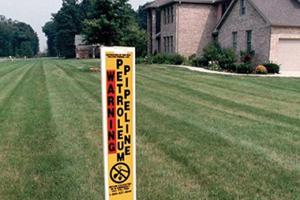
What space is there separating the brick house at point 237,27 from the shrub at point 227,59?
4.92ft

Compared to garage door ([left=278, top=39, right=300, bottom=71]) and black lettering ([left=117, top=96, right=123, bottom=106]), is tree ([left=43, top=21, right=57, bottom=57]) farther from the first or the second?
black lettering ([left=117, top=96, right=123, bottom=106])

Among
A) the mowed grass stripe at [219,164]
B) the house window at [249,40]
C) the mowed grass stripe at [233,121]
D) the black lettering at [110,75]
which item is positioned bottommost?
the mowed grass stripe at [219,164]

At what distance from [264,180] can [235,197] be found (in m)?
0.71

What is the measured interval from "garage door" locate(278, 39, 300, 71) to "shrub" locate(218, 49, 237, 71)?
3027 mm

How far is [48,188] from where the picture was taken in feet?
13.9

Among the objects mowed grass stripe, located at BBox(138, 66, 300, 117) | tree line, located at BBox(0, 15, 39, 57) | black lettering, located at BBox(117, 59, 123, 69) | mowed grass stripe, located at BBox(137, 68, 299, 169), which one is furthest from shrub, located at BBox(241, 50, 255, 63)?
tree line, located at BBox(0, 15, 39, 57)

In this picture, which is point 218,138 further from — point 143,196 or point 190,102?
Answer: point 190,102

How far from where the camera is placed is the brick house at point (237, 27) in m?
21.5

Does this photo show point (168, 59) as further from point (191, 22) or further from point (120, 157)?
point (120, 157)

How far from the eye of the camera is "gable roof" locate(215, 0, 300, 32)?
835 inches

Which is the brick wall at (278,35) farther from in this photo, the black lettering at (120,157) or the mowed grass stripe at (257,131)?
the black lettering at (120,157)

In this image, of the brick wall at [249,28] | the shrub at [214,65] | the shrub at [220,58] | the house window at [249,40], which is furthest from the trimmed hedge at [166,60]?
the house window at [249,40]

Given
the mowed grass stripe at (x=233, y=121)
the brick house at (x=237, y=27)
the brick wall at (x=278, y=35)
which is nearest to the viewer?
the mowed grass stripe at (x=233, y=121)

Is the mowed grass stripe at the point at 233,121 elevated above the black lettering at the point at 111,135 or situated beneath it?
situated beneath
